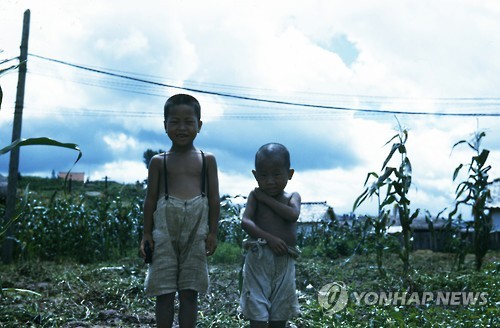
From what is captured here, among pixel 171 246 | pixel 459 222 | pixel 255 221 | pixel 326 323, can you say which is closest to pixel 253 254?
pixel 255 221

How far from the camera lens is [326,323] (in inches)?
152

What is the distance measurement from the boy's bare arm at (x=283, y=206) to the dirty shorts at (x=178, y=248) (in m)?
0.33

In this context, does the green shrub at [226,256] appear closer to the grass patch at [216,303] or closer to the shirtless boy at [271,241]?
the grass patch at [216,303]

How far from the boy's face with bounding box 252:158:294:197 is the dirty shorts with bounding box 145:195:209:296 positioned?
36 centimetres

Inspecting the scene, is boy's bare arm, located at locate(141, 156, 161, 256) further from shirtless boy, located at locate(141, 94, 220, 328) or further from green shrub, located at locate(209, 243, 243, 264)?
green shrub, located at locate(209, 243, 243, 264)

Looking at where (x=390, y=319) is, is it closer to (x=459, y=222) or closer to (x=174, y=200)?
(x=174, y=200)

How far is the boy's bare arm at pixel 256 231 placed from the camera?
3082 millimetres

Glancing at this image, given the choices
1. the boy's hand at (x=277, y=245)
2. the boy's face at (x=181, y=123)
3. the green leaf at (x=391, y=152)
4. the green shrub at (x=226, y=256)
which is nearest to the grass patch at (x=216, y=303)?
the boy's hand at (x=277, y=245)

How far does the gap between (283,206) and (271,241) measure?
0.66 ft

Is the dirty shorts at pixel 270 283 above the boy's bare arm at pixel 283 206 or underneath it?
underneath

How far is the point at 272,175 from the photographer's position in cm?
311

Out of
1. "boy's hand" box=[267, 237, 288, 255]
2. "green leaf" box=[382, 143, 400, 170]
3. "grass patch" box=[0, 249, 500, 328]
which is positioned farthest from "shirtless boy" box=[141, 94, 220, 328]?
Result: "green leaf" box=[382, 143, 400, 170]

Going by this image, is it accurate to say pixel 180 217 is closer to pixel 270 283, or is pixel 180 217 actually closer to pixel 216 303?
pixel 270 283

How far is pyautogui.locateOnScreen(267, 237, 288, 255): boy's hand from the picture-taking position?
10.1 ft
